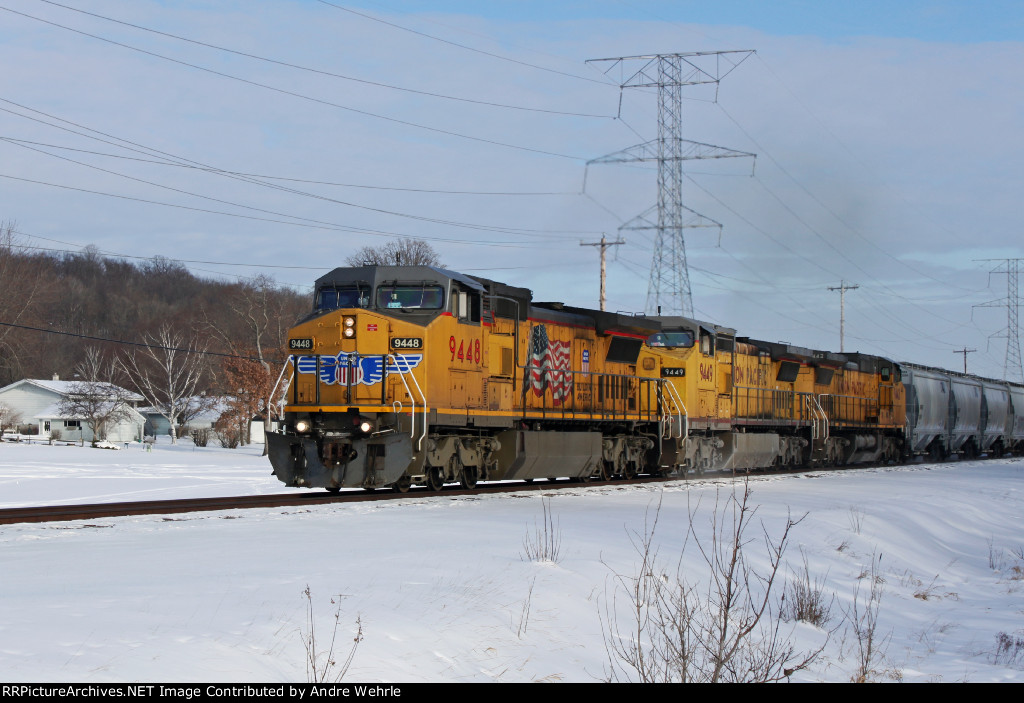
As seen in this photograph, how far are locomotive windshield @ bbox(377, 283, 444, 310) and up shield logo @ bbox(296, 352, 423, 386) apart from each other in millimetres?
974

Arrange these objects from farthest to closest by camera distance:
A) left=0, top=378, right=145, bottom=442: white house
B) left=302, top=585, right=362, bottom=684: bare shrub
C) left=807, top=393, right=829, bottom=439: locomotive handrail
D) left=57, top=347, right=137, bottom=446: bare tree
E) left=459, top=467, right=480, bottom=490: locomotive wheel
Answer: left=0, top=378, right=145, bottom=442: white house, left=57, top=347, right=137, bottom=446: bare tree, left=807, top=393, right=829, bottom=439: locomotive handrail, left=459, top=467, right=480, bottom=490: locomotive wheel, left=302, top=585, right=362, bottom=684: bare shrub

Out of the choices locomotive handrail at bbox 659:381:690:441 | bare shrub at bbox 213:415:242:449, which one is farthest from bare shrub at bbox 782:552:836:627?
bare shrub at bbox 213:415:242:449

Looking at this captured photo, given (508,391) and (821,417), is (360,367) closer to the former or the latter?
(508,391)

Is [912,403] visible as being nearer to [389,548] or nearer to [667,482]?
[667,482]

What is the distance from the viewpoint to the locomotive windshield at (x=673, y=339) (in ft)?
81.0

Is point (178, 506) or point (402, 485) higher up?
point (402, 485)

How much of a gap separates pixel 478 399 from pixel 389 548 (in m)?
7.30

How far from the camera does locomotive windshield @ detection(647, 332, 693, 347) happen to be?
2469 centimetres

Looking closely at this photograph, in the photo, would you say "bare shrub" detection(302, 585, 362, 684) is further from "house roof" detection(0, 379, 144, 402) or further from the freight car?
"house roof" detection(0, 379, 144, 402)

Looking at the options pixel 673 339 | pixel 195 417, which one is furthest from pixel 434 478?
pixel 195 417

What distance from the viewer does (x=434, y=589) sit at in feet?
27.2

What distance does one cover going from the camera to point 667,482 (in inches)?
863

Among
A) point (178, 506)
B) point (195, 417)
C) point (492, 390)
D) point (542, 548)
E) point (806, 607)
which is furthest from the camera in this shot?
point (195, 417)

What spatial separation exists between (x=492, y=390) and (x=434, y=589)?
9.58 m
